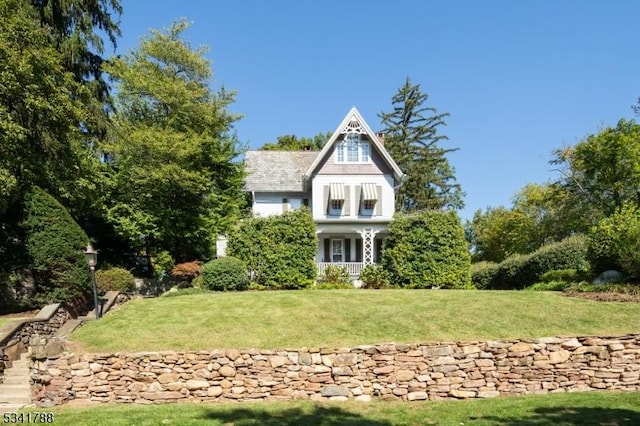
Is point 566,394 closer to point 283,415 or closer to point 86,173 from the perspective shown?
point 283,415

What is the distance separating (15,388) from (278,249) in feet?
38.9

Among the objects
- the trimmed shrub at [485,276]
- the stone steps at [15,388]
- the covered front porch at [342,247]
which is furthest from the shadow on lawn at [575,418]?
the covered front porch at [342,247]

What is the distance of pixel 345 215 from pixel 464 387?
61.1ft

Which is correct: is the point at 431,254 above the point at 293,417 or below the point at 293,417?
above

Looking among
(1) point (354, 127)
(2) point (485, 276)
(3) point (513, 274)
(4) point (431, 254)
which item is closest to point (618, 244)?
(4) point (431, 254)

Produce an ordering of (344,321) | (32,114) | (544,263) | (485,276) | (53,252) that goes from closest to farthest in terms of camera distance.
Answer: (344,321), (53,252), (32,114), (544,263), (485,276)

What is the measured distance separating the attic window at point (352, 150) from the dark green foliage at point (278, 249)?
8483 mm

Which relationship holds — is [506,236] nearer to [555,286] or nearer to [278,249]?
[555,286]

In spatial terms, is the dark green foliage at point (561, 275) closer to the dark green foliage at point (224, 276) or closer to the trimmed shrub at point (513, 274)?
the trimmed shrub at point (513, 274)

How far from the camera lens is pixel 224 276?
19.7 metres

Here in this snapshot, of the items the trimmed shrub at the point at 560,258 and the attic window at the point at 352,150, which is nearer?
the trimmed shrub at the point at 560,258

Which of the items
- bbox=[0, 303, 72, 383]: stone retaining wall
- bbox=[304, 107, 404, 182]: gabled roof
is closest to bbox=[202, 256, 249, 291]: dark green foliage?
bbox=[0, 303, 72, 383]: stone retaining wall

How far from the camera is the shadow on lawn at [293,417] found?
8172 millimetres

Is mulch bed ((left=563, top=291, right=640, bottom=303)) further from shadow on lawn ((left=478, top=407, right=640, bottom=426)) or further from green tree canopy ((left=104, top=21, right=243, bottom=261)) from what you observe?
green tree canopy ((left=104, top=21, right=243, bottom=261))
